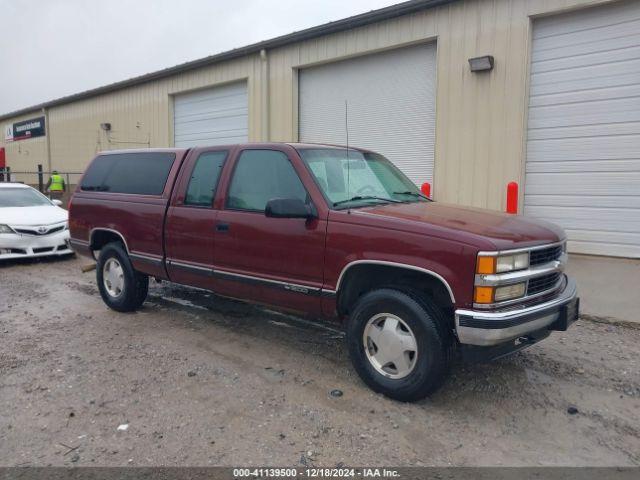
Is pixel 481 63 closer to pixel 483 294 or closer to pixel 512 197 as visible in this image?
pixel 512 197

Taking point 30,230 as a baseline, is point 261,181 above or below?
above

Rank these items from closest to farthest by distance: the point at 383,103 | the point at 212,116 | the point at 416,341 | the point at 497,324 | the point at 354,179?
1. the point at 497,324
2. the point at 416,341
3. the point at 354,179
4. the point at 383,103
5. the point at 212,116

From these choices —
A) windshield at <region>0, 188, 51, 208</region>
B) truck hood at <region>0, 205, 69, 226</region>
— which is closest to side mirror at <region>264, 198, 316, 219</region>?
truck hood at <region>0, 205, 69, 226</region>

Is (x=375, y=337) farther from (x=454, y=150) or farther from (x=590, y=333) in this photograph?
(x=454, y=150)

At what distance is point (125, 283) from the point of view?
6.21 meters

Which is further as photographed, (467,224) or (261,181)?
(261,181)

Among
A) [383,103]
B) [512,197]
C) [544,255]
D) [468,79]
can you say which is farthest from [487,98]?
[544,255]

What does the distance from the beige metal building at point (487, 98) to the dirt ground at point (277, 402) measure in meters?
3.89

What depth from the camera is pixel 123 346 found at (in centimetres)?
512

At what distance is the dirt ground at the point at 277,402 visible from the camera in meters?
3.28

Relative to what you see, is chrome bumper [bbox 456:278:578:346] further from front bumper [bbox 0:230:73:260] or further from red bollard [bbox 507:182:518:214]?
front bumper [bbox 0:230:73:260]

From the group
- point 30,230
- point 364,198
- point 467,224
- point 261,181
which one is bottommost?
point 30,230

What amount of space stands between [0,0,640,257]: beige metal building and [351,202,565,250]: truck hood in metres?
5.09

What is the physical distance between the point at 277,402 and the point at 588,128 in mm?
7326
